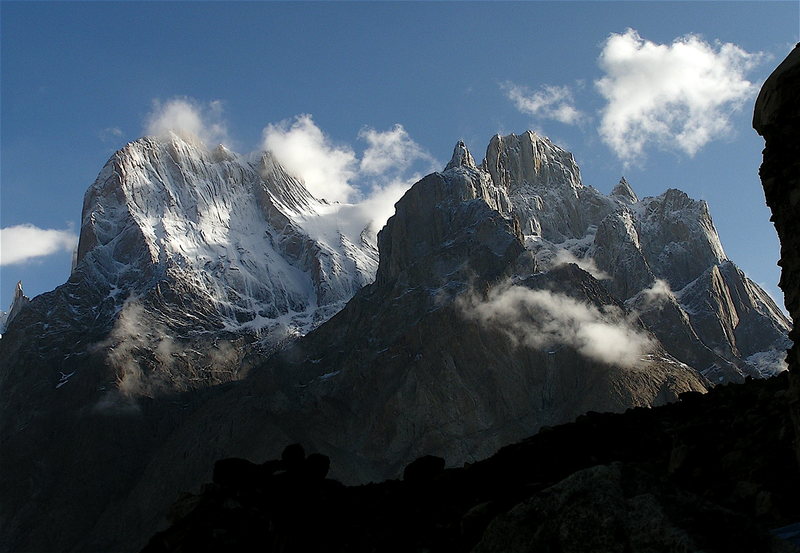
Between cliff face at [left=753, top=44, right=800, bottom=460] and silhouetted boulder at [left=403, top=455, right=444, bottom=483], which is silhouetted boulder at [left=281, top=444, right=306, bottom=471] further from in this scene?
cliff face at [left=753, top=44, right=800, bottom=460]

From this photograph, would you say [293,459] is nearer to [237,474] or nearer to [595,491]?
[237,474]

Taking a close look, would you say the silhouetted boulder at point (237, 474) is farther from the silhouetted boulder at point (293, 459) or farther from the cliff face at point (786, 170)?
the cliff face at point (786, 170)

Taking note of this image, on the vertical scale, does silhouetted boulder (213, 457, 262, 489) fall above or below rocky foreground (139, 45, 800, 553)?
above

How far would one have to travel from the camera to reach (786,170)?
1789 centimetres

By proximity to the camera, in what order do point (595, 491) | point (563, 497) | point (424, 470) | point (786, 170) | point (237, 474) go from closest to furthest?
point (595, 491) → point (563, 497) → point (786, 170) → point (237, 474) → point (424, 470)

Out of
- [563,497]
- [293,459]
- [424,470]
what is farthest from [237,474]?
[563,497]

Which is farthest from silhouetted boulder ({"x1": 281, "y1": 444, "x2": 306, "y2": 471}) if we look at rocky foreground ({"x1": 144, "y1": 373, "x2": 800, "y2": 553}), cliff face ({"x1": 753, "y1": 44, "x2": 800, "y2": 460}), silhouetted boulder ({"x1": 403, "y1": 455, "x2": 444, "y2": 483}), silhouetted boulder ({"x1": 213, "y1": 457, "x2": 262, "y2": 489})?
cliff face ({"x1": 753, "y1": 44, "x2": 800, "y2": 460})

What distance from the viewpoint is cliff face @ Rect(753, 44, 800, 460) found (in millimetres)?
17422

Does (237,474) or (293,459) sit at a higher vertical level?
(293,459)

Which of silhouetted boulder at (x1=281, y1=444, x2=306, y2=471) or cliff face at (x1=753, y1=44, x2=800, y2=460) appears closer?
cliff face at (x1=753, y1=44, x2=800, y2=460)

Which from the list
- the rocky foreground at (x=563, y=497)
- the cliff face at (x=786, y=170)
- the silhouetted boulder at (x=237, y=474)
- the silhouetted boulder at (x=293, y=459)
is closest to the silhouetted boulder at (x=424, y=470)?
the rocky foreground at (x=563, y=497)

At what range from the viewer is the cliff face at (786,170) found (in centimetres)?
1742

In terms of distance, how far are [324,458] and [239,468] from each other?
320 cm

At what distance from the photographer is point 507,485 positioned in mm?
24828
